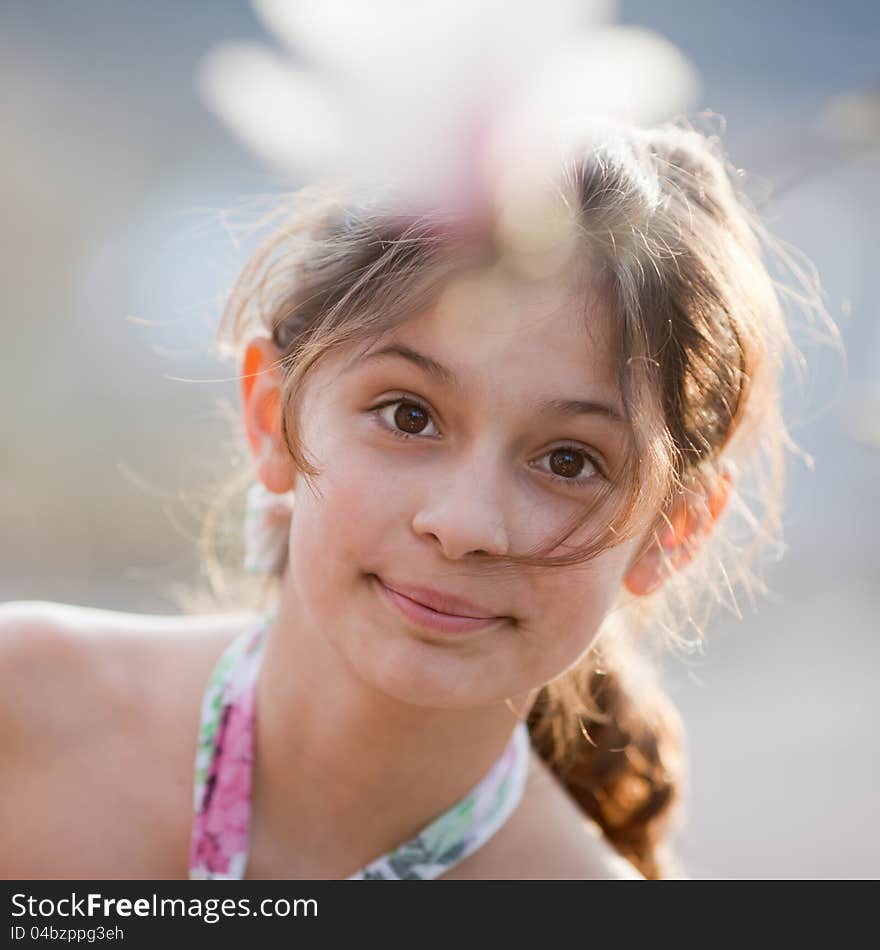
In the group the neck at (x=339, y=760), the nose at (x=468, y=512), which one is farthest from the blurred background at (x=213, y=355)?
the nose at (x=468, y=512)

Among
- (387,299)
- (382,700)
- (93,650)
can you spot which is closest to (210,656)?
(93,650)

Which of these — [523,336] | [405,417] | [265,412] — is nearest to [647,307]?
[523,336]

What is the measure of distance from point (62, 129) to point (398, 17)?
5.39 ft

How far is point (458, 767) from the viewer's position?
46.6 inches

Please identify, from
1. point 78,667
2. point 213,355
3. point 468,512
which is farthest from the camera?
point 213,355

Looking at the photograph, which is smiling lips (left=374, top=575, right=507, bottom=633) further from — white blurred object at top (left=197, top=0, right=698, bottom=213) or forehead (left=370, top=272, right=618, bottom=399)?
white blurred object at top (left=197, top=0, right=698, bottom=213)

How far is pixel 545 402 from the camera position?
0.88 meters

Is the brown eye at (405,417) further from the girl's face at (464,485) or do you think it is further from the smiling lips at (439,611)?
the smiling lips at (439,611)

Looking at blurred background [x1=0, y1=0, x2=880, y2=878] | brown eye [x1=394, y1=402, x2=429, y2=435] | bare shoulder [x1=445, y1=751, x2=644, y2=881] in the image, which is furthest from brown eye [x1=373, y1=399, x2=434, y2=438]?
bare shoulder [x1=445, y1=751, x2=644, y2=881]

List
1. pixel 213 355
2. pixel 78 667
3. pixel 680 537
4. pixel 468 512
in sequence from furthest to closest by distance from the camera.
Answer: pixel 213 355, pixel 78 667, pixel 680 537, pixel 468 512

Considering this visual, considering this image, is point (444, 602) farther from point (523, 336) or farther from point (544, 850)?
point (544, 850)

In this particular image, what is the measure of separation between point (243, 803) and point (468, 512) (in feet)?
1.55

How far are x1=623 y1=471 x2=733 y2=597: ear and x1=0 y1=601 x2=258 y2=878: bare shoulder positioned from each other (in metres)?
0.51
